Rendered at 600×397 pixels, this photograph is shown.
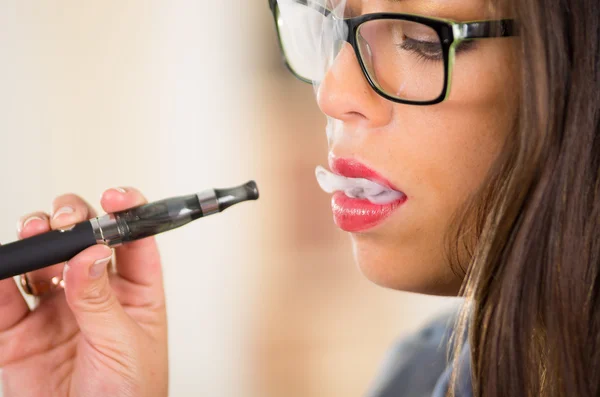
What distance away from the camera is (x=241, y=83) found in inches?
61.7

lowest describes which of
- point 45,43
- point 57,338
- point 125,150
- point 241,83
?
point 57,338

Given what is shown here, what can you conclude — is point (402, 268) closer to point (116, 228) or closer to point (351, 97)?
point (351, 97)

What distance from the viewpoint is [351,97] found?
23.3 inches

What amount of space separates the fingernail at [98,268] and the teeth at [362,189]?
23 cm

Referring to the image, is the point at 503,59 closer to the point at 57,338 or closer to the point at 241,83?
the point at 57,338

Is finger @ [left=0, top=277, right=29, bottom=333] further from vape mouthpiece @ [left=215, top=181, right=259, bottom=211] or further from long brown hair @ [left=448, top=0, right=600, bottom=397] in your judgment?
long brown hair @ [left=448, top=0, right=600, bottom=397]

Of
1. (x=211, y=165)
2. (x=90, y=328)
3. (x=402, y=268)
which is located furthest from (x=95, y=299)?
(x=211, y=165)

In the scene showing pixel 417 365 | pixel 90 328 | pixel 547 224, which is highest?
pixel 547 224

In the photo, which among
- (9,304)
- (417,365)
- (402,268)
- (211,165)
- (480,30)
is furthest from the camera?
(211,165)

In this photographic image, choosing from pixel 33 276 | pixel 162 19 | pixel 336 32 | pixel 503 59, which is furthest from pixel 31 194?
pixel 503 59

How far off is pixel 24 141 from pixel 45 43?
0.64ft

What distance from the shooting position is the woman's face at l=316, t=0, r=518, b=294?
1.80 feet

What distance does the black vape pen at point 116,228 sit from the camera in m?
0.60

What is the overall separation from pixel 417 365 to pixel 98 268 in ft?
1.55
